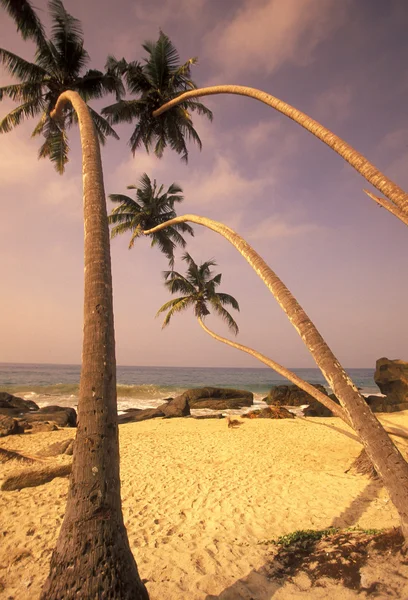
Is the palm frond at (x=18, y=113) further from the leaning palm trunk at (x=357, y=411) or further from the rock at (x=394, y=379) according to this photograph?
the rock at (x=394, y=379)

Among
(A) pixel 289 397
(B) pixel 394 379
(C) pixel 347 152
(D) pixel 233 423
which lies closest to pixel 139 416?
(D) pixel 233 423

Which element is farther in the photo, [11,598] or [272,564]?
[272,564]

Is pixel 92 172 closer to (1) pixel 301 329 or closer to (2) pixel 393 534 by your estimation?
(1) pixel 301 329

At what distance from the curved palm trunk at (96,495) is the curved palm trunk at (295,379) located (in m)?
3.37

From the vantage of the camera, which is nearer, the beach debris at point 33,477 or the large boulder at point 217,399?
the beach debris at point 33,477

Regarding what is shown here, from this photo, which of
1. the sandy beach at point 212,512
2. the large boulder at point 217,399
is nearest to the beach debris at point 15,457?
the sandy beach at point 212,512

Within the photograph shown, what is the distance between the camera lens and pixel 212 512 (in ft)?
19.7

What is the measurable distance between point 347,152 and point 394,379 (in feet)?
88.2

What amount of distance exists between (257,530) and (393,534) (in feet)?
7.64

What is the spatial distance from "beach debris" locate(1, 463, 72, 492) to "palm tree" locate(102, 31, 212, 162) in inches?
457

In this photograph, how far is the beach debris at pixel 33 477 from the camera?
701cm

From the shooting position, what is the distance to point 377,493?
6648 millimetres

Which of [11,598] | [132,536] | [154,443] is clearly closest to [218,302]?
[154,443]

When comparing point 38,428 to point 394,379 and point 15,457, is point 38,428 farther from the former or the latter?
point 394,379
